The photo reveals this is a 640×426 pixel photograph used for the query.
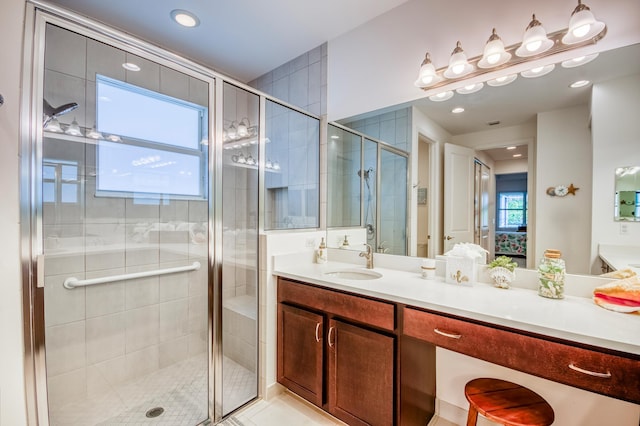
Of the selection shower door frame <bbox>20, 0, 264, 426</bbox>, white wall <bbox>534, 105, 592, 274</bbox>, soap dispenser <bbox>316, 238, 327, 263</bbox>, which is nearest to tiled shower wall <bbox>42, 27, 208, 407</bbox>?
shower door frame <bbox>20, 0, 264, 426</bbox>

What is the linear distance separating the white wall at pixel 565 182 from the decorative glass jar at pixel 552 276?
0.38 feet

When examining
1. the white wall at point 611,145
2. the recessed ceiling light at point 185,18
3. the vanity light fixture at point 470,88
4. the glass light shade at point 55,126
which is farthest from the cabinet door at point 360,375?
the recessed ceiling light at point 185,18

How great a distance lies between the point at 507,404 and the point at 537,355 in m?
0.44

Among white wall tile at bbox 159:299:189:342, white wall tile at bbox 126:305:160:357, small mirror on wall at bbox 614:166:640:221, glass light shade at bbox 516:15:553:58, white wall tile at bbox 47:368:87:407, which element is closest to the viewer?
small mirror on wall at bbox 614:166:640:221

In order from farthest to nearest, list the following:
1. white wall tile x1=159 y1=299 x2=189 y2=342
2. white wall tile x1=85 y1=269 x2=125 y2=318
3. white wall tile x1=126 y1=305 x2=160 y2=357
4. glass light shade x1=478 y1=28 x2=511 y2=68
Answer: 1. white wall tile x1=159 y1=299 x2=189 y2=342
2. white wall tile x1=126 y1=305 x2=160 y2=357
3. white wall tile x1=85 y1=269 x2=125 y2=318
4. glass light shade x1=478 y1=28 x2=511 y2=68

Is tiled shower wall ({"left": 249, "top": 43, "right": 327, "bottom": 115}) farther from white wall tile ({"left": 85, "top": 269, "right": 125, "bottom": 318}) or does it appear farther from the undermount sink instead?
white wall tile ({"left": 85, "top": 269, "right": 125, "bottom": 318})

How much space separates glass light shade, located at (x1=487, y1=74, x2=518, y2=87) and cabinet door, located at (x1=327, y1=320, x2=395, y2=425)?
149 cm

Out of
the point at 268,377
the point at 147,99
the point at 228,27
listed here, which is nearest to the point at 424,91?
the point at 228,27

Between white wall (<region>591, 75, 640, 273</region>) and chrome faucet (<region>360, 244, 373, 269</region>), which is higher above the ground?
white wall (<region>591, 75, 640, 273</region>)

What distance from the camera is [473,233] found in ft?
5.48

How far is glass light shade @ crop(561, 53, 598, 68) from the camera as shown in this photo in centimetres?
131

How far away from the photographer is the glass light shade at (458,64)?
1.59m

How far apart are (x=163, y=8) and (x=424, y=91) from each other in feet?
6.12

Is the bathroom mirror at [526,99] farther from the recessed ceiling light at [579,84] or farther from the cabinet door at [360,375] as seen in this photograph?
the cabinet door at [360,375]
